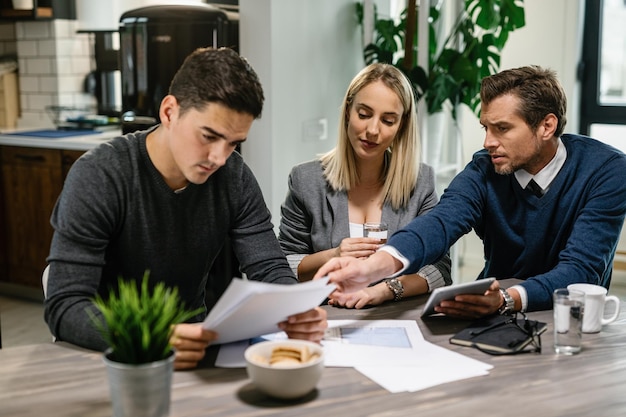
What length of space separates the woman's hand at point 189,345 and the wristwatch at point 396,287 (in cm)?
→ 64

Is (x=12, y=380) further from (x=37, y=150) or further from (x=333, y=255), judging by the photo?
(x=37, y=150)

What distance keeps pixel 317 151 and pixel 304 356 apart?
261 cm

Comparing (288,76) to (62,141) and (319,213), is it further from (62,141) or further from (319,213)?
(62,141)

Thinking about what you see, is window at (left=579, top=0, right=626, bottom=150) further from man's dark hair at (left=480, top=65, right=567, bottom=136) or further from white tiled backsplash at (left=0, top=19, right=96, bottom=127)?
white tiled backsplash at (left=0, top=19, right=96, bottom=127)

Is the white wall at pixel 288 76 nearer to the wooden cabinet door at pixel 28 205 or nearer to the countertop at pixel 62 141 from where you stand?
the countertop at pixel 62 141

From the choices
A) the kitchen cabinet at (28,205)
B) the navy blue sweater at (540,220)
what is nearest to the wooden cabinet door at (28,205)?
the kitchen cabinet at (28,205)

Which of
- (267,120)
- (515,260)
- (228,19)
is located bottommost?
(515,260)

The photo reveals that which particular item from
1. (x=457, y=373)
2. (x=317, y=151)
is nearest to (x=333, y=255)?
(x=457, y=373)

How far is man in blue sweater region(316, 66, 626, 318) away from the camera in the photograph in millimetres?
2184

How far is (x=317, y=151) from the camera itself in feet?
13.1

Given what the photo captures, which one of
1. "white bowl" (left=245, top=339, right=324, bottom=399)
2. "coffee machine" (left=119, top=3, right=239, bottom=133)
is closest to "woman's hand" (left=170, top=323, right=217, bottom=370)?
"white bowl" (left=245, top=339, right=324, bottom=399)

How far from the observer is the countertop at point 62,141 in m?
4.43

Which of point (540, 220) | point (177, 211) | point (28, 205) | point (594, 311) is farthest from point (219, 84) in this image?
point (28, 205)

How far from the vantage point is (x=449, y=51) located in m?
3.94
